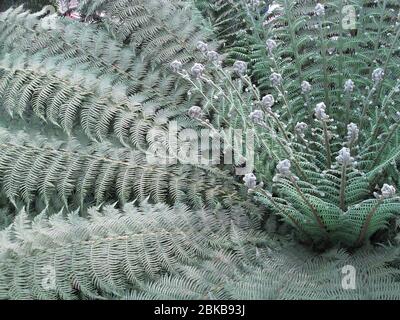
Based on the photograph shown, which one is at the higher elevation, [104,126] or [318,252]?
[104,126]

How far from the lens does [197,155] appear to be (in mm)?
1581

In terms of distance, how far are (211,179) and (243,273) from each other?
1.20 feet

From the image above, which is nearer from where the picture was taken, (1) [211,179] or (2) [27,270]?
(2) [27,270]

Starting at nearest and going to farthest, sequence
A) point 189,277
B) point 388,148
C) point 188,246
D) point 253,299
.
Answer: point 253,299 → point 189,277 → point 188,246 → point 388,148

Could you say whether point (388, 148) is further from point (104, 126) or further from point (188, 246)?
point (104, 126)

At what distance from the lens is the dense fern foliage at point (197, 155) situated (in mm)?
1246

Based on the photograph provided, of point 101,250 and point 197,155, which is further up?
point 197,155

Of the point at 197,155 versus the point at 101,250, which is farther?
the point at 197,155

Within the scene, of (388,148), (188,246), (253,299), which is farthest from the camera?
(388,148)

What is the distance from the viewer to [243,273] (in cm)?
130

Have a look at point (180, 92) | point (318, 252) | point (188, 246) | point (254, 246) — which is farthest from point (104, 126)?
point (318, 252)

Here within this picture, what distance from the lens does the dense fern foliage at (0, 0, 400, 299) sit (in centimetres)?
125
